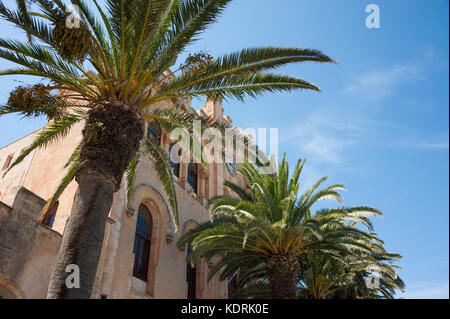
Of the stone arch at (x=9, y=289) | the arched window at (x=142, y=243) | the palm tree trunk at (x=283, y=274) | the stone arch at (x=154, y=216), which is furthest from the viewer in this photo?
the stone arch at (x=154, y=216)

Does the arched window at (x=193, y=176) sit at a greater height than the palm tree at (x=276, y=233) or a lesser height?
greater

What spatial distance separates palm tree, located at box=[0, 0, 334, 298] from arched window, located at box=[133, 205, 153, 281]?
639 centimetres

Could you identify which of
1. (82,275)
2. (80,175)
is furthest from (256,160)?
(82,275)

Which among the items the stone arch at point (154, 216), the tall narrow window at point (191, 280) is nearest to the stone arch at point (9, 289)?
the stone arch at point (154, 216)

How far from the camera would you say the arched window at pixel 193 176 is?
1900 centimetres

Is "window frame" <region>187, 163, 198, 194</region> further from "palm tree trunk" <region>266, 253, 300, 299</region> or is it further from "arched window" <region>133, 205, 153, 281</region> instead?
"palm tree trunk" <region>266, 253, 300, 299</region>

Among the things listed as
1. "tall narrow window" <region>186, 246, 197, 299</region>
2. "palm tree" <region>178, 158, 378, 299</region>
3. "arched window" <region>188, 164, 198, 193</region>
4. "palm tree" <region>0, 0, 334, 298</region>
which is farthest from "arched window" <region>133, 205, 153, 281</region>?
"palm tree" <region>0, 0, 334, 298</region>

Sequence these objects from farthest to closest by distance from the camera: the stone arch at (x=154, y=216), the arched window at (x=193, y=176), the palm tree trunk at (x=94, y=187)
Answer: the arched window at (x=193, y=176), the stone arch at (x=154, y=216), the palm tree trunk at (x=94, y=187)

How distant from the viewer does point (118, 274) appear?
1153 centimetres

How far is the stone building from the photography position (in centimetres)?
866

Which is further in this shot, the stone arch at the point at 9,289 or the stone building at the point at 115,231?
the stone building at the point at 115,231

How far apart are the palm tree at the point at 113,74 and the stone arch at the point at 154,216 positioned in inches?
227

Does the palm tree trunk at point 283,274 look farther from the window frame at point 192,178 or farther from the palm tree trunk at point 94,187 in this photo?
the window frame at point 192,178
